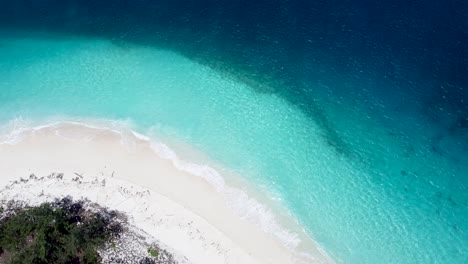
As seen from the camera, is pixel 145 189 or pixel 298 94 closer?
pixel 145 189

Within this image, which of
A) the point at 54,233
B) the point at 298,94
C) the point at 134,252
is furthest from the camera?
the point at 298,94

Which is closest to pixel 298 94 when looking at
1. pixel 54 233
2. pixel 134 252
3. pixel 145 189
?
pixel 145 189

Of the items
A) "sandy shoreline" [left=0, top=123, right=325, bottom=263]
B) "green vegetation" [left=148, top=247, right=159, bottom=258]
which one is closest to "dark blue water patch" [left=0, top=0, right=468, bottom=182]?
"sandy shoreline" [left=0, top=123, right=325, bottom=263]

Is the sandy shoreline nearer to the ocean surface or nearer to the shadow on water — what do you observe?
the ocean surface

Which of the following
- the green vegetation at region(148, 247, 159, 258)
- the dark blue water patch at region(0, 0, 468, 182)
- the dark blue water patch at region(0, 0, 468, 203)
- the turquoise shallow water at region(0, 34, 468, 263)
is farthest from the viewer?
the dark blue water patch at region(0, 0, 468, 182)

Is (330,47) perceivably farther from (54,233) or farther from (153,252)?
(54,233)

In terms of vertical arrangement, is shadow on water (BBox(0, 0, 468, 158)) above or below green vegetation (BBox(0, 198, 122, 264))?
above

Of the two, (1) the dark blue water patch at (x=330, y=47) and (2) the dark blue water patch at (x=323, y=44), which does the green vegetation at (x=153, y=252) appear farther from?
(2) the dark blue water patch at (x=323, y=44)
